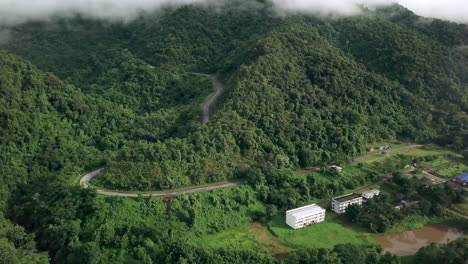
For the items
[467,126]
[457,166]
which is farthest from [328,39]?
[457,166]

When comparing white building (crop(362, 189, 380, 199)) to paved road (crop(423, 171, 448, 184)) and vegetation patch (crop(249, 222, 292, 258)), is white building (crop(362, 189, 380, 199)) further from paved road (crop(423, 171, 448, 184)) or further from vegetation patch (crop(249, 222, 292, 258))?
vegetation patch (crop(249, 222, 292, 258))

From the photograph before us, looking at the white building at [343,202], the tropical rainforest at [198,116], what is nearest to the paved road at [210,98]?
the tropical rainforest at [198,116]

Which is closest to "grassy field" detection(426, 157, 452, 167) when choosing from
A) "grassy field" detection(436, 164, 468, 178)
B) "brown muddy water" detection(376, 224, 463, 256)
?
Answer: "grassy field" detection(436, 164, 468, 178)

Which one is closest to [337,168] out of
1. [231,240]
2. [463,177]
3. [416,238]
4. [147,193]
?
[416,238]

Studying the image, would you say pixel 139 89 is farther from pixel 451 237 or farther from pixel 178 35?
pixel 451 237

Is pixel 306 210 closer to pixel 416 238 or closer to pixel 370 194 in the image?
pixel 370 194

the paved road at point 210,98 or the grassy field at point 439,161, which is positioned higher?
the paved road at point 210,98

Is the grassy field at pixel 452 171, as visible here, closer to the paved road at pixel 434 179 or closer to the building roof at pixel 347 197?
the paved road at pixel 434 179
